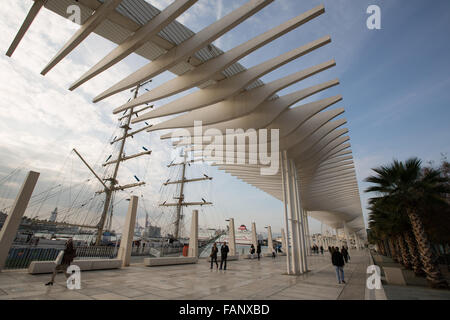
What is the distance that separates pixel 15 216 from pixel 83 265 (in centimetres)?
316

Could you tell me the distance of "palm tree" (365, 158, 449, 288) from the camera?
9445 mm

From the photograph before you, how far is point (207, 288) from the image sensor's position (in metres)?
6.84

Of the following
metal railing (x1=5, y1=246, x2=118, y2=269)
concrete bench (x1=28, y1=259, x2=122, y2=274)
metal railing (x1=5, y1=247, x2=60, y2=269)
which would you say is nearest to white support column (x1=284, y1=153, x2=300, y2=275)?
concrete bench (x1=28, y1=259, x2=122, y2=274)

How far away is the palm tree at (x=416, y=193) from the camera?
9445mm

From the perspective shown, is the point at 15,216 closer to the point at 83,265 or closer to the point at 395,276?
the point at 83,265

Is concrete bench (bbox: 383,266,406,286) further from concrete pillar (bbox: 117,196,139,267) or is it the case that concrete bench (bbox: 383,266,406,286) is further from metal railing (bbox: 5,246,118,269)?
metal railing (bbox: 5,246,118,269)

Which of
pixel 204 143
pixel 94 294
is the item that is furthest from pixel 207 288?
pixel 204 143

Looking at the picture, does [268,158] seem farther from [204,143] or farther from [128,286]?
[128,286]

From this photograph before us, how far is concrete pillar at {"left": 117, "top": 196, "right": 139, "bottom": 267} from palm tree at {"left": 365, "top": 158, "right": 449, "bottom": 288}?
41.6 ft

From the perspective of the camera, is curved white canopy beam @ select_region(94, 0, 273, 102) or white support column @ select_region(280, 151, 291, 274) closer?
curved white canopy beam @ select_region(94, 0, 273, 102)

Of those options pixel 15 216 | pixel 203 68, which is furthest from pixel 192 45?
pixel 15 216

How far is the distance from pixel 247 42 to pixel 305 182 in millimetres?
18547

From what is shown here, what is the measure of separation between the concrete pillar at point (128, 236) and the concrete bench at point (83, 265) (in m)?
0.63

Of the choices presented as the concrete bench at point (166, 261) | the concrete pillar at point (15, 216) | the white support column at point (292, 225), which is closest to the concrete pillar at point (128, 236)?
the concrete bench at point (166, 261)
